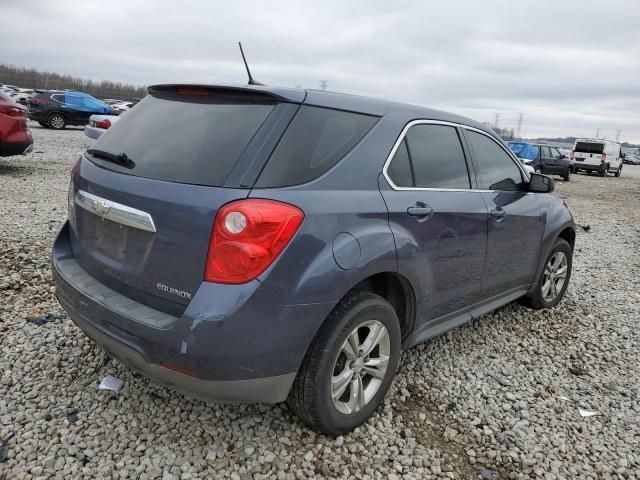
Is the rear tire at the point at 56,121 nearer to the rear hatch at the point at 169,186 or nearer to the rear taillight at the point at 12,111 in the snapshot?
the rear taillight at the point at 12,111

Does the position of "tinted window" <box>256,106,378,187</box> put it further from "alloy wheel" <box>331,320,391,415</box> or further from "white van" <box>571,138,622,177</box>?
"white van" <box>571,138,622,177</box>

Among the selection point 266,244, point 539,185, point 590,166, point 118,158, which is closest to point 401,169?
point 266,244

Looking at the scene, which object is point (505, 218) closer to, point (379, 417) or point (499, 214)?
point (499, 214)

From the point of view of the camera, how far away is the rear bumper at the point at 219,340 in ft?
6.88

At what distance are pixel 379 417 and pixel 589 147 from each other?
28.1 m

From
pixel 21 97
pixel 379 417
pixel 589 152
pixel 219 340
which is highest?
pixel 21 97

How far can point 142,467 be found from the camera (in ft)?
7.71

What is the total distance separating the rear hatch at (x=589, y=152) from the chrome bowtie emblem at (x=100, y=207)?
28.5 m

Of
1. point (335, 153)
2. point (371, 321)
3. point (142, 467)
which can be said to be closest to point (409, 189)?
point (335, 153)

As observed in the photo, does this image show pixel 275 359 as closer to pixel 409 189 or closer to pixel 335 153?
pixel 335 153

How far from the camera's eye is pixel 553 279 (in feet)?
15.8

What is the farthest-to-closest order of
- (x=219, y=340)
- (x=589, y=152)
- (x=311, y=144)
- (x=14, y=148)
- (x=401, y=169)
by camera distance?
(x=589, y=152) → (x=14, y=148) → (x=401, y=169) → (x=311, y=144) → (x=219, y=340)

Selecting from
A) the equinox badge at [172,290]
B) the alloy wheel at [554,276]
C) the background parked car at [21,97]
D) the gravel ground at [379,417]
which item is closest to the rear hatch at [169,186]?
the equinox badge at [172,290]

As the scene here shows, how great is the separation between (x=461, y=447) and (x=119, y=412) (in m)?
1.83
